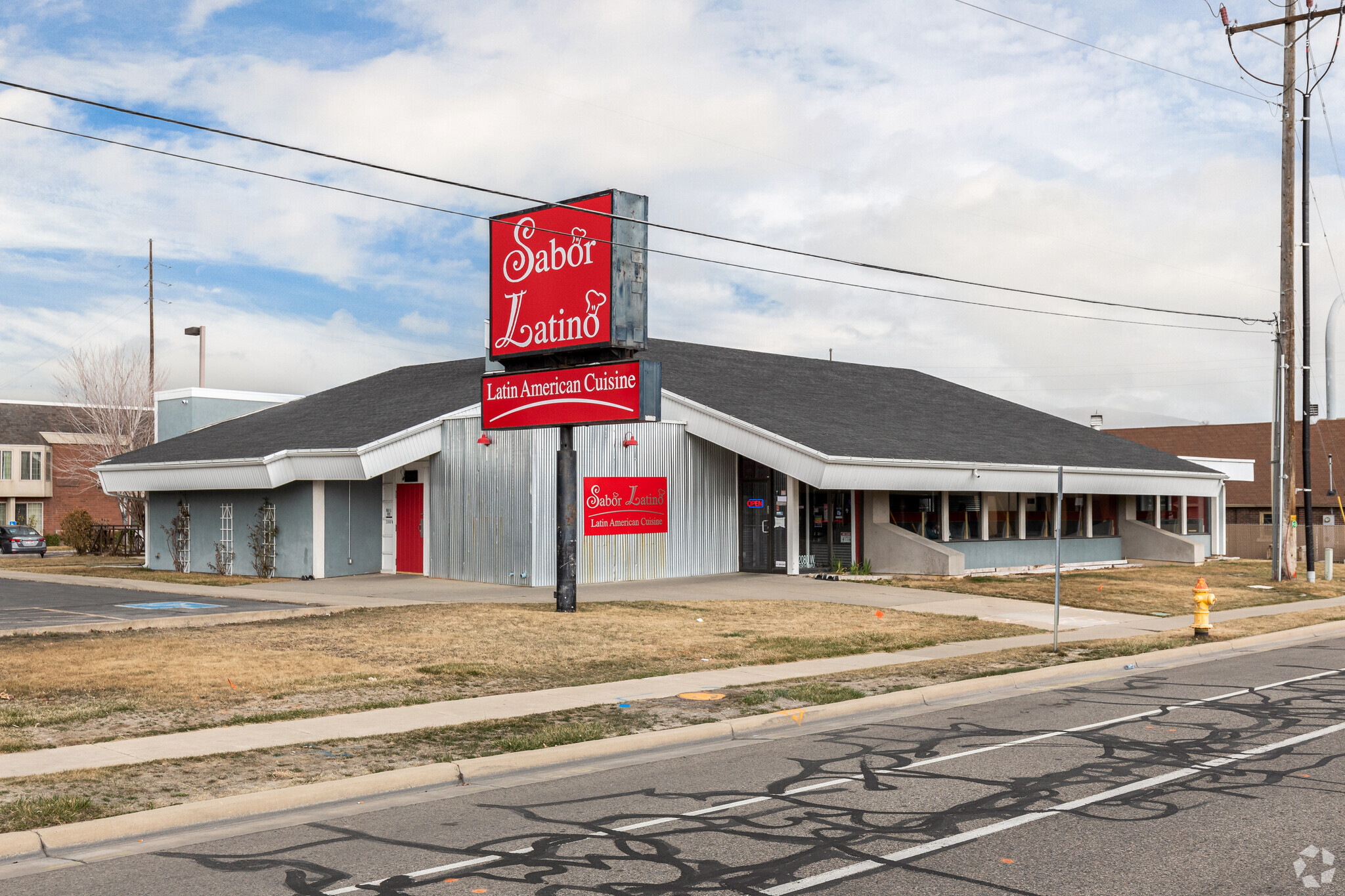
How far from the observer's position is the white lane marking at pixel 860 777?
21.6 feet

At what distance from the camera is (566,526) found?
20.4 metres

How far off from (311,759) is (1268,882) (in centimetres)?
675

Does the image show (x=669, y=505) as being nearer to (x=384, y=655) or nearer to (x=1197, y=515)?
(x=384, y=655)

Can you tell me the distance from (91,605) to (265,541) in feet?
23.6

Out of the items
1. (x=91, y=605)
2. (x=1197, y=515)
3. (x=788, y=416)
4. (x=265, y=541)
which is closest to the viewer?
(x=91, y=605)

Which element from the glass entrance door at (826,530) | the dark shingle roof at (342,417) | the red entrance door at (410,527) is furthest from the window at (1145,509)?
the red entrance door at (410,527)

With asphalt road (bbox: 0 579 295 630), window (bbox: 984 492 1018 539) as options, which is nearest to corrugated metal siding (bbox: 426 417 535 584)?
asphalt road (bbox: 0 579 295 630)

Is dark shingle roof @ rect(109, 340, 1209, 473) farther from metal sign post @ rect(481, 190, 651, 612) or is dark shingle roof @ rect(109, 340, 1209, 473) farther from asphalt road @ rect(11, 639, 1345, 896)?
asphalt road @ rect(11, 639, 1345, 896)

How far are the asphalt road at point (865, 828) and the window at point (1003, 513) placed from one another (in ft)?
70.2

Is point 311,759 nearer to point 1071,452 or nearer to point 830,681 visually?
point 830,681

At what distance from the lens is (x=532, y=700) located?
39.5 ft

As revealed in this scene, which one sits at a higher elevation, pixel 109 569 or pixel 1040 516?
pixel 1040 516

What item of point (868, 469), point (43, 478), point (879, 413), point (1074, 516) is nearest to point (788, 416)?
point (868, 469)

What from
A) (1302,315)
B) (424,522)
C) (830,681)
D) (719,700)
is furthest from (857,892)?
(1302,315)
